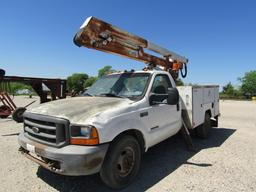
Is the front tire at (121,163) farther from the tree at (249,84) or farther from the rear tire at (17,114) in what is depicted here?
the tree at (249,84)

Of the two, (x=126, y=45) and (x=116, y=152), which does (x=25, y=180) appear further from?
(x=126, y=45)

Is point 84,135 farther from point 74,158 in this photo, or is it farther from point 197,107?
point 197,107

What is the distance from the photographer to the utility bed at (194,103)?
228 inches

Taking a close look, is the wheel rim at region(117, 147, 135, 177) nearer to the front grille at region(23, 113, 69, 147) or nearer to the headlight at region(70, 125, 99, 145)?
the headlight at region(70, 125, 99, 145)

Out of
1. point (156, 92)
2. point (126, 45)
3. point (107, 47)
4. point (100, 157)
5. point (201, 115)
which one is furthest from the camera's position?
point (201, 115)

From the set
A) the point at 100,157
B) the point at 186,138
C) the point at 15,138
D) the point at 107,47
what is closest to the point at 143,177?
the point at 100,157

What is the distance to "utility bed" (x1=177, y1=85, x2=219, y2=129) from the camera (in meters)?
5.79

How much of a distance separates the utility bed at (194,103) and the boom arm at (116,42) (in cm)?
120

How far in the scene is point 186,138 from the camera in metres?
5.70

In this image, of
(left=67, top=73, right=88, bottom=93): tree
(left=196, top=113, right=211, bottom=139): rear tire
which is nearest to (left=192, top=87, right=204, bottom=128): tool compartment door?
(left=196, top=113, right=211, bottom=139): rear tire

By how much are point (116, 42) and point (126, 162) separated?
2820mm

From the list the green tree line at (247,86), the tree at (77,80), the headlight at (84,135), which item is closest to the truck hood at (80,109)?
the headlight at (84,135)

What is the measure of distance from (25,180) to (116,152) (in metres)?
1.87

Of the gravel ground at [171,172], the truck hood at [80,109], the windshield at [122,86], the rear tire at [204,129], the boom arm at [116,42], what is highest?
the boom arm at [116,42]
